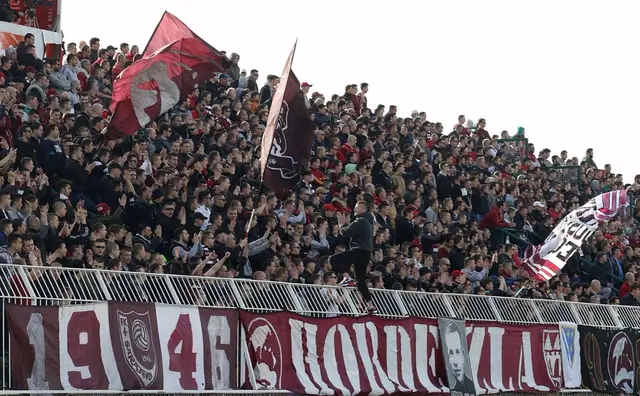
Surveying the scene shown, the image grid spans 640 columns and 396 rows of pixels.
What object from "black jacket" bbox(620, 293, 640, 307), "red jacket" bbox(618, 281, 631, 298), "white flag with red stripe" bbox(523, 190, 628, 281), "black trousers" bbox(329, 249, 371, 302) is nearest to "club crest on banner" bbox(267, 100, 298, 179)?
"black trousers" bbox(329, 249, 371, 302)

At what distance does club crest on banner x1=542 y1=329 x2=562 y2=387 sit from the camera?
2395 cm

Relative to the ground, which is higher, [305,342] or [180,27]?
[180,27]

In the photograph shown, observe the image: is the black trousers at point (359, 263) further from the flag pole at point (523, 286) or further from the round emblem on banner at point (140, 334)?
the flag pole at point (523, 286)

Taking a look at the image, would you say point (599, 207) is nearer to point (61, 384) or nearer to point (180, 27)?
point (180, 27)

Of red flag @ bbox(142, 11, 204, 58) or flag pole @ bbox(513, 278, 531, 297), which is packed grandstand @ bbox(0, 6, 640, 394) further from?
red flag @ bbox(142, 11, 204, 58)

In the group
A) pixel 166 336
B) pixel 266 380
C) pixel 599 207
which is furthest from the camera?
pixel 599 207

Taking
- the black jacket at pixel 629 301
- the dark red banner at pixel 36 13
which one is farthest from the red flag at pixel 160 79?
the black jacket at pixel 629 301

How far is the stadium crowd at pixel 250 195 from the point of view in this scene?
64.5 ft

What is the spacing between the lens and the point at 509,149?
37.0 m

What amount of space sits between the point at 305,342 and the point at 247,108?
30.6 ft

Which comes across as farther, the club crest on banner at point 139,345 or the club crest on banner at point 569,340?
the club crest on banner at point 569,340

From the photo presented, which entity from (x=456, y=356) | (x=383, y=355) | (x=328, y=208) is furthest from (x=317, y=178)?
(x=383, y=355)

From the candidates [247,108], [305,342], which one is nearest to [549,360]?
[305,342]

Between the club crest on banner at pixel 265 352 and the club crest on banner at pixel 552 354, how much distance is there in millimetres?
6454
